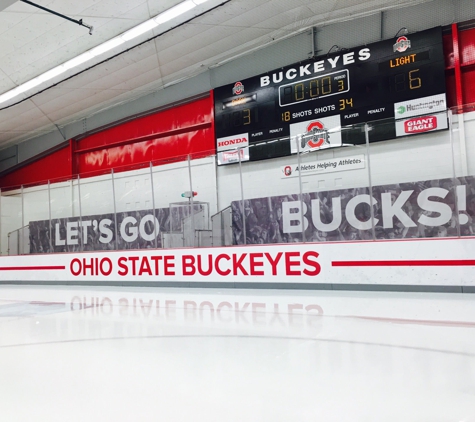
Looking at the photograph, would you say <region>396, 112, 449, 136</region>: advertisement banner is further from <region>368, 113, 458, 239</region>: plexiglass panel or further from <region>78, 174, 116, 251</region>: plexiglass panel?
<region>78, 174, 116, 251</region>: plexiglass panel

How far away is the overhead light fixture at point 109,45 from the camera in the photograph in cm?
816

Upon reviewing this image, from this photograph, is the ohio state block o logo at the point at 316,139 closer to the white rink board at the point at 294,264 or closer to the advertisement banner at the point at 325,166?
the advertisement banner at the point at 325,166

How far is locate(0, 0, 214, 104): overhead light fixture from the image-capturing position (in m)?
8.16

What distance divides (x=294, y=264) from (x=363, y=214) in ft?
3.86

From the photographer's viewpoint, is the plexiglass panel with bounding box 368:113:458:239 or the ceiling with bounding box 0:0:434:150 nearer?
the plexiglass panel with bounding box 368:113:458:239

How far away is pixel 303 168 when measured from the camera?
6.43 metres

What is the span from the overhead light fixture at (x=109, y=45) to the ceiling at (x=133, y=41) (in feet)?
0.38

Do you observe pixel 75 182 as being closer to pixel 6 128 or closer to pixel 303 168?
pixel 303 168

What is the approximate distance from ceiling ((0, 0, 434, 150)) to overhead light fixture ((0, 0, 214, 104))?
0.11 metres

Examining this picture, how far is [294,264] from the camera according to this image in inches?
247

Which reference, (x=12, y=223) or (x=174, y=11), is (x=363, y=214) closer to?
(x=174, y=11)

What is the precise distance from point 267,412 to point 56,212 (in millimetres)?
8181

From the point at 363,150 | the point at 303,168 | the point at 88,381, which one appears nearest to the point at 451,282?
the point at 363,150

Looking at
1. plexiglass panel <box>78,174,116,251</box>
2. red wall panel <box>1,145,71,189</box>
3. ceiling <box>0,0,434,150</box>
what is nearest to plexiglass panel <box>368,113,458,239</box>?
ceiling <box>0,0,434,150</box>
